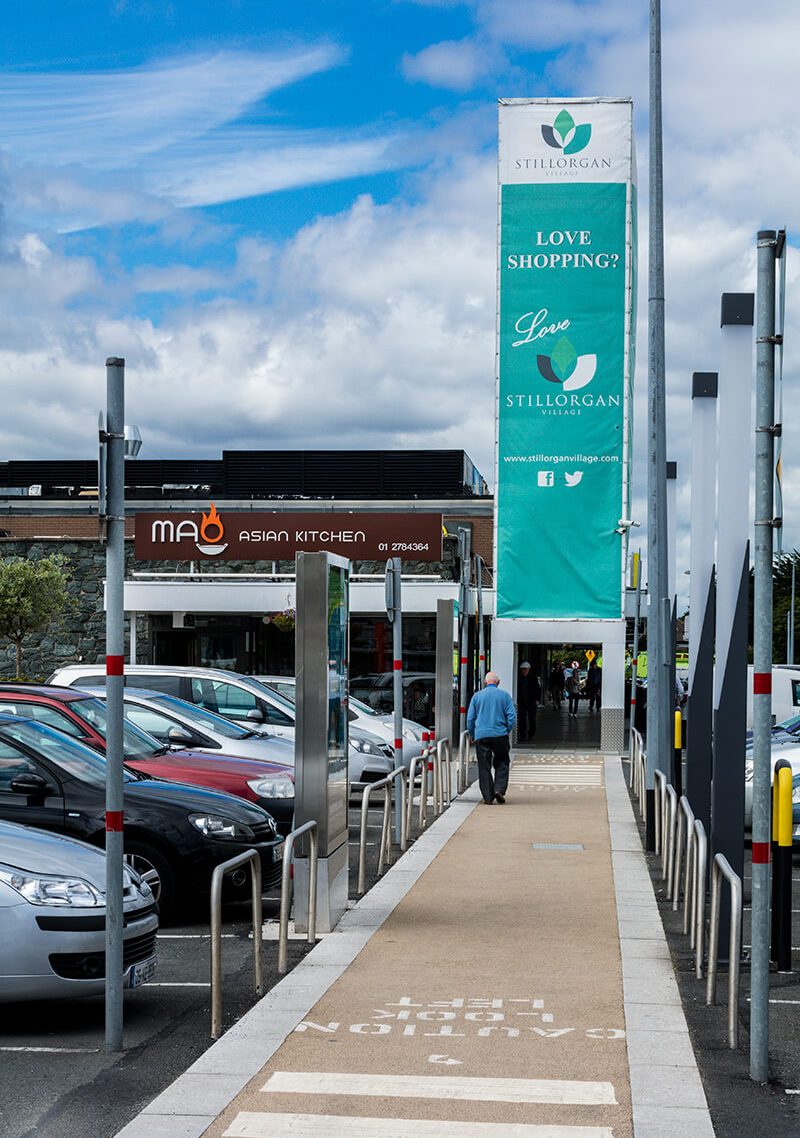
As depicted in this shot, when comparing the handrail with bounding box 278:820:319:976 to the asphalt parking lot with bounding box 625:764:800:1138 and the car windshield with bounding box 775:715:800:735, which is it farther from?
the car windshield with bounding box 775:715:800:735

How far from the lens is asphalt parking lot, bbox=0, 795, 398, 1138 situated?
6.36 metres

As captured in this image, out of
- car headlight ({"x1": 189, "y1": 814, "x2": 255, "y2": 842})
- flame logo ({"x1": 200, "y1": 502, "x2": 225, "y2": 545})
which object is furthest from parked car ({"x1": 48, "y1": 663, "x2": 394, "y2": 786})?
flame logo ({"x1": 200, "y1": 502, "x2": 225, "y2": 545})

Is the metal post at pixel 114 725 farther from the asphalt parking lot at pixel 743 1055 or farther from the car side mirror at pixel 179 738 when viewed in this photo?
the car side mirror at pixel 179 738

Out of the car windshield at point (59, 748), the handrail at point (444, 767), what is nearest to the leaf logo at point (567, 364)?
the handrail at point (444, 767)

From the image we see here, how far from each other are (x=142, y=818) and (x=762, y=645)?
5.29 m

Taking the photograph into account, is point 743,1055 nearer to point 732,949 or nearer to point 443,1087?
point 732,949

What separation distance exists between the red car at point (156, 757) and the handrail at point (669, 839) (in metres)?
3.17

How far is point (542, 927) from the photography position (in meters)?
10.6

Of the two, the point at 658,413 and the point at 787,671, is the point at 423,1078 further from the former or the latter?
the point at 787,671

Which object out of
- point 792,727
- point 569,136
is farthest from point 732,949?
point 569,136

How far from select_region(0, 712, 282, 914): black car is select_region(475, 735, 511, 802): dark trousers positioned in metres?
9.16

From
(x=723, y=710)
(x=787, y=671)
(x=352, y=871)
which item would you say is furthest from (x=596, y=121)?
(x=723, y=710)

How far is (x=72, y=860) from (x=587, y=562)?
27.1 m

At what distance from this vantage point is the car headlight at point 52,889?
7629mm
